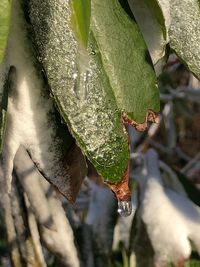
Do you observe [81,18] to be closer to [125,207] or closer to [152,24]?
[152,24]

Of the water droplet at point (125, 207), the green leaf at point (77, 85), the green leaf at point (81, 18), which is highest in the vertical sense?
the green leaf at point (81, 18)

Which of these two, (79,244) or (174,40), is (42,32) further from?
(79,244)

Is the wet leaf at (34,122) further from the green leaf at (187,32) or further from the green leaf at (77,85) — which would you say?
the green leaf at (187,32)

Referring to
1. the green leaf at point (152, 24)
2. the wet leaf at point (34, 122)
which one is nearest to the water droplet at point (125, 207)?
the wet leaf at point (34, 122)

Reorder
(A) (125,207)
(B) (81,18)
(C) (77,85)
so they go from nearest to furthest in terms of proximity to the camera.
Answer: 1. (B) (81,18)
2. (C) (77,85)
3. (A) (125,207)

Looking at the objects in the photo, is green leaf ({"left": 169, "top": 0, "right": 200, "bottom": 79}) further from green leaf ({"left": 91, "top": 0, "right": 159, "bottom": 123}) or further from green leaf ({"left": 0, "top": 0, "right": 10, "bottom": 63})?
green leaf ({"left": 0, "top": 0, "right": 10, "bottom": 63})

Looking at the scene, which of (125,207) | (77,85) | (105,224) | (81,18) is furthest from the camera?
(105,224)

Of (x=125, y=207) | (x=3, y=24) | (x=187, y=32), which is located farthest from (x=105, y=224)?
(x=3, y=24)
